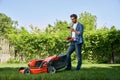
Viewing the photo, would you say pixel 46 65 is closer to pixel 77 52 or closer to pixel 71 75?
pixel 77 52

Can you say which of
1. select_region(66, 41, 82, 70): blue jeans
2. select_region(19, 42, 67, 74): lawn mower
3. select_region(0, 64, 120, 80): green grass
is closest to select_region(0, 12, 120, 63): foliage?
select_region(66, 41, 82, 70): blue jeans

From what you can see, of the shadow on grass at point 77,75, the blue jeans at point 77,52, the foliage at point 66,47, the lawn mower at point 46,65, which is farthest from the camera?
the foliage at point 66,47

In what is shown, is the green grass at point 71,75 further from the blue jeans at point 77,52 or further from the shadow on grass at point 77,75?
the blue jeans at point 77,52

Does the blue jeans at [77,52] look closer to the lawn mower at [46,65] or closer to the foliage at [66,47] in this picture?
the lawn mower at [46,65]

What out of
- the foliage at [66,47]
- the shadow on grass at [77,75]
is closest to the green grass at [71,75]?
the shadow on grass at [77,75]

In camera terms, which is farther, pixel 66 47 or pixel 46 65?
pixel 66 47

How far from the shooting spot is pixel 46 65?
7602mm

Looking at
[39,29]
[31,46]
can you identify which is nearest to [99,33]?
[31,46]

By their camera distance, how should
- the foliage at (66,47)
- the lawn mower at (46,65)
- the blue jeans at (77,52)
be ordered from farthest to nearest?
1. the foliage at (66,47)
2. the blue jeans at (77,52)
3. the lawn mower at (46,65)

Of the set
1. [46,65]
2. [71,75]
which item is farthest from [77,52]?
[71,75]

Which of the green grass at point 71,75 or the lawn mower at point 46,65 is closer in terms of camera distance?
the green grass at point 71,75

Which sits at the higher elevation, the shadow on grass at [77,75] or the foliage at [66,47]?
the foliage at [66,47]

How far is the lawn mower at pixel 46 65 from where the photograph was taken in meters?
7.60

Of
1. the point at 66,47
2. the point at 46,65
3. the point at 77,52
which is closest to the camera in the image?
the point at 46,65
